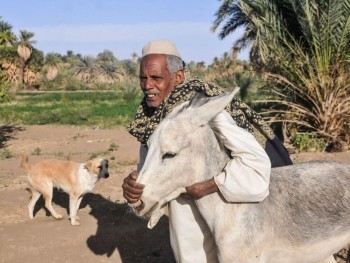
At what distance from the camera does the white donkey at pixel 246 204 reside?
7.16 feet

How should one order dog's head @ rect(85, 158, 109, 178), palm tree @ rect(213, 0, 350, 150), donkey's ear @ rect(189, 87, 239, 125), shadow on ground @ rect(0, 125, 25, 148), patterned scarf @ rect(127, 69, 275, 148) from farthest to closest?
shadow on ground @ rect(0, 125, 25, 148), palm tree @ rect(213, 0, 350, 150), dog's head @ rect(85, 158, 109, 178), patterned scarf @ rect(127, 69, 275, 148), donkey's ear @ rect(189, 87, 239, 125)

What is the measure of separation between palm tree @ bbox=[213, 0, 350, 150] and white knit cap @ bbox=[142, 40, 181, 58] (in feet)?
28.6

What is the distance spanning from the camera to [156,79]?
265 cm

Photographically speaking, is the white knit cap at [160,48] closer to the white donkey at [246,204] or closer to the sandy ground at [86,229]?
the white donkey at [246,204]

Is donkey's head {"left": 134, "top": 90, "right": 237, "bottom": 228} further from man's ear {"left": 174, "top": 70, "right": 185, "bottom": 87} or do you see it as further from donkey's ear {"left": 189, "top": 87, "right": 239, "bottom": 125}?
man's ear {"left": 174, "top": 70, "right": 185, "bottom": 87}

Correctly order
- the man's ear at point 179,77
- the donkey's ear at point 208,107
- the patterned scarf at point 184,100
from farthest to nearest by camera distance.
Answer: the man's ear at point 179,77 → the patterned scarf at point 184,100 → the donkey's ear at point 208,107

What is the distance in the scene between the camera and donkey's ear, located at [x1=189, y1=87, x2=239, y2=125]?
6.86ft

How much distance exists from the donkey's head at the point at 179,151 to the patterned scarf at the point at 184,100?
337 mm

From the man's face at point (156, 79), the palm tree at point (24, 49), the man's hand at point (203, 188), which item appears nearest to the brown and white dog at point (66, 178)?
the man's face at point (156, 79)

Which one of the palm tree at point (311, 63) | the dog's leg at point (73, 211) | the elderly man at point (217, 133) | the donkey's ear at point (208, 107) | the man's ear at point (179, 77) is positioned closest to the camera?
the donkey's ear at point (208, 107)

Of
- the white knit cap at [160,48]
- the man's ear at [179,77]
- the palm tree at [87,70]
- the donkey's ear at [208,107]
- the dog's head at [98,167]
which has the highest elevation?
the white knit cap at [160,48]

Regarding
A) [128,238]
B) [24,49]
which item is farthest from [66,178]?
[24,49]

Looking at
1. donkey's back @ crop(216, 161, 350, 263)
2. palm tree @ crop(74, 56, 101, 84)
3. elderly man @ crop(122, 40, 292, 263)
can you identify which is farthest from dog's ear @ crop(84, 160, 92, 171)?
palm tree @ crop(74, 56, 101, 84)

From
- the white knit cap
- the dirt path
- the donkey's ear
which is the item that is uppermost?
the white knit cap
